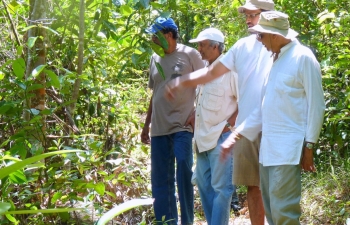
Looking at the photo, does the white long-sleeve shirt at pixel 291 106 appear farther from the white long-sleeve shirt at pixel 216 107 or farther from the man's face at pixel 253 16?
the white long-sleeve shirt at pixel 216 107

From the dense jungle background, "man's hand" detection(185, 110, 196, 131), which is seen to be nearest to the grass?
the dense jungle background

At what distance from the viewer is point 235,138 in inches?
172

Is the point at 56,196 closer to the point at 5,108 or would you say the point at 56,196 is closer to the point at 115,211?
the point at 5,108

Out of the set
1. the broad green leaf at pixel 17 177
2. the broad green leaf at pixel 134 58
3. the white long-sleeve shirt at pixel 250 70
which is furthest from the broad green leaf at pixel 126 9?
the broad green leaf at pixel 17 177

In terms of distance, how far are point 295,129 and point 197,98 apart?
1512 mm

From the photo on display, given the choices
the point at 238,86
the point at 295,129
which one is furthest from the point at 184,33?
the point at 295,129

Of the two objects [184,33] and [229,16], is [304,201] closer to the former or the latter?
[229,16]

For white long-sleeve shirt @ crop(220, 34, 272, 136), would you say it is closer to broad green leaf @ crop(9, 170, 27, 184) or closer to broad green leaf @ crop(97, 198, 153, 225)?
broad green leaf @ crop(9, 170, 27, 184)

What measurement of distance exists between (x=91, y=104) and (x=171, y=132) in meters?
0.94

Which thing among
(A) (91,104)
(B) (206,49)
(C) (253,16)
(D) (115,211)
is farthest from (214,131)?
(D) (115,211)

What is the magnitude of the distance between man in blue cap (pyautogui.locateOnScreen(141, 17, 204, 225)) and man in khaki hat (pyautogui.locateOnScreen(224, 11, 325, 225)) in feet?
4.94

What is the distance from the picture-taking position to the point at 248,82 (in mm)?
4484

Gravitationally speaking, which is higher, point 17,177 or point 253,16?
point 253,16

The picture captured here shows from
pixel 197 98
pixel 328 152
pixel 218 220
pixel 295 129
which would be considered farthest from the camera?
pixel 328 152
